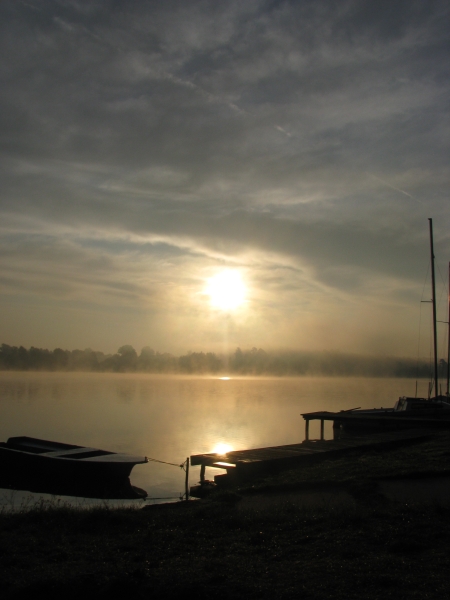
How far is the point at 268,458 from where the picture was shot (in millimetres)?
17469

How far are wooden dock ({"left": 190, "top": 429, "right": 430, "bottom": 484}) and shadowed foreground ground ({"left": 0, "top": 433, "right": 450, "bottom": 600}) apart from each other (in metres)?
4.68

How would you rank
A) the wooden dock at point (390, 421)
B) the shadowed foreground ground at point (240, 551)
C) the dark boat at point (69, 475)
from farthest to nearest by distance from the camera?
the wooden dock at point (390, 421) < the dark boat at point (69, 475) < the shadowed foreground ground at point (240, 551)

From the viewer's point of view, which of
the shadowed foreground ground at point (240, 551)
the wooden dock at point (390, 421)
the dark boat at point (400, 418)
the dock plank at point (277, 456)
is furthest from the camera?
the dark boat at point (400, 418)

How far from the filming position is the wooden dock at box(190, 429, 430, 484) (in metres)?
16.6

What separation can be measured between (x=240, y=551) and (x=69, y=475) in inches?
528

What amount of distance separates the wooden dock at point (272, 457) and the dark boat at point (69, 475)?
2.69m

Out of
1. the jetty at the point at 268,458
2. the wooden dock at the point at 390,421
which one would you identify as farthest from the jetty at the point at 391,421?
the jetty at the point at 268,458

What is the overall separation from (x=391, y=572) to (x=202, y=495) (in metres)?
10.4

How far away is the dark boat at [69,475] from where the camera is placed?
62.6ft

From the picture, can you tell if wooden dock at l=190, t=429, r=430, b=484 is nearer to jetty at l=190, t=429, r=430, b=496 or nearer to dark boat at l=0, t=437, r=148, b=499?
jetty at l=190, t=429, r=430, b=496

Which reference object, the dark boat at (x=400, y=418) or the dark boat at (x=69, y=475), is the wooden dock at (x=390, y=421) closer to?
the dark boat at (x=400, y=418)

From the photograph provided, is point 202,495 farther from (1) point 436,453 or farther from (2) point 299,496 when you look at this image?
(1) point 436,453

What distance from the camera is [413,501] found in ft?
35.2

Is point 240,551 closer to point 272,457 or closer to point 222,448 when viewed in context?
point 272,457
